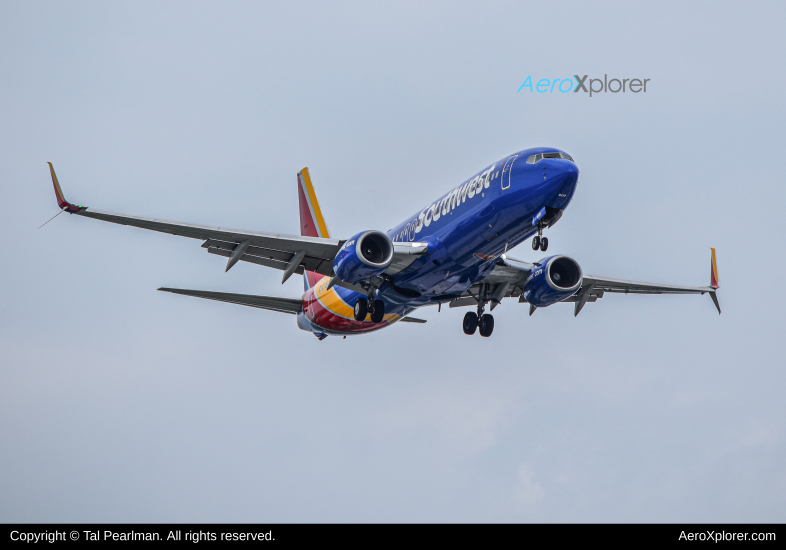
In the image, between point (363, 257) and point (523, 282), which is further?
point (523, 282)

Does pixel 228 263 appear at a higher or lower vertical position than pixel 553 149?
lower

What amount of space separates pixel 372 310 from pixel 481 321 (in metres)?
5.04

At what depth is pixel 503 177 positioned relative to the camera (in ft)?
91.4

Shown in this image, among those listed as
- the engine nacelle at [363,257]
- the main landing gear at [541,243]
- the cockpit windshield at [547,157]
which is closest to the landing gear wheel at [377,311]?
the engine nacelle at [363,257]

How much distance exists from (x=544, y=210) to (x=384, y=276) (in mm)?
7194

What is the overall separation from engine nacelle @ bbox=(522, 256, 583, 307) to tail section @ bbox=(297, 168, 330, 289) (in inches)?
493

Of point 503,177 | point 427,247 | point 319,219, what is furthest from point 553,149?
point 319,219

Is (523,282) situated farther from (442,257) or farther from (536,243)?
(536,243)

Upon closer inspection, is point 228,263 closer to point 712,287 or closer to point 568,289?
point 568,289

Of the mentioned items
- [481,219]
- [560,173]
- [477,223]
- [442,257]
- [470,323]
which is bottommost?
[470,323]

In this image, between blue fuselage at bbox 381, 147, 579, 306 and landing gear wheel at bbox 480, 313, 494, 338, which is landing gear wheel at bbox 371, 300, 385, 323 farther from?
landing gear wheel at bbox 480, 313, 494, 338

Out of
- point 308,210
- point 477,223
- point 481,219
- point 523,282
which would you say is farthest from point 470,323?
point 308,210

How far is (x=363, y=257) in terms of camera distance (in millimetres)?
29109
